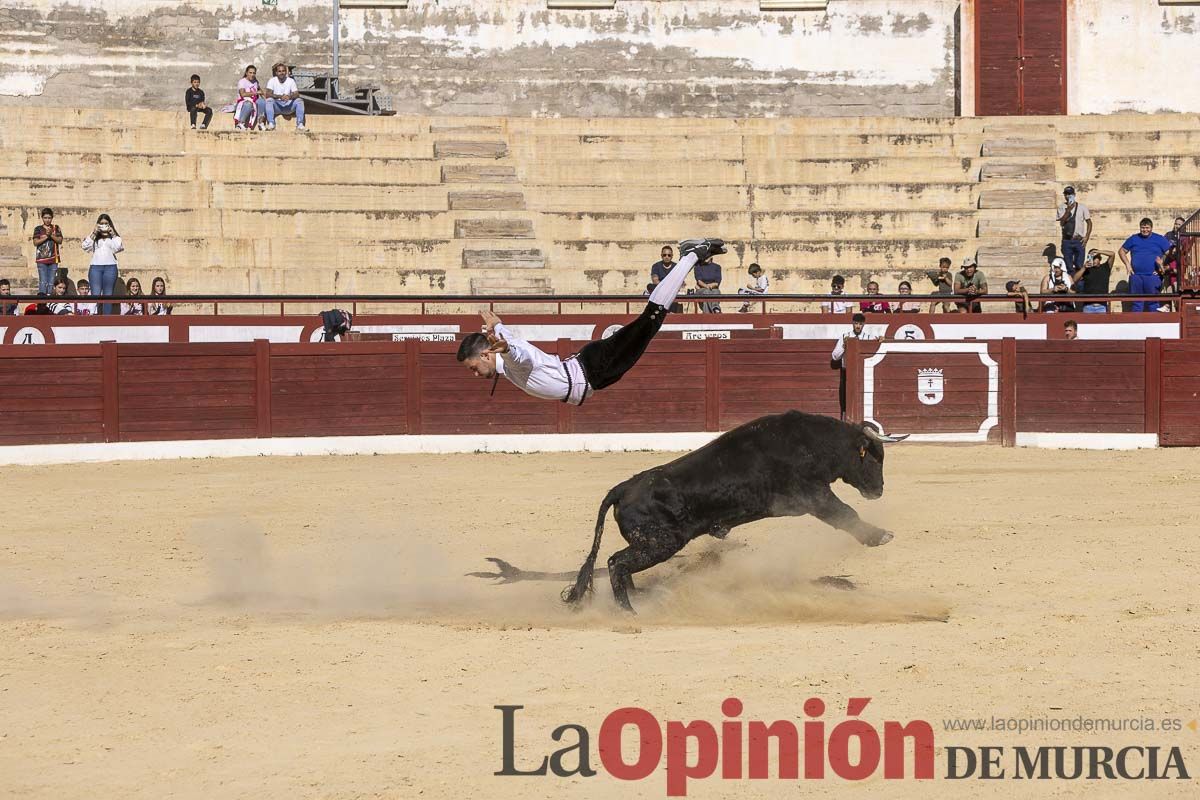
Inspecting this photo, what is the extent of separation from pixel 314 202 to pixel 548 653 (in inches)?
542

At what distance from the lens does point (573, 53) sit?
22922 millimetres

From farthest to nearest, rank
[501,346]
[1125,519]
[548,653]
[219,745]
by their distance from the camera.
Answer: [1125,519]
[501,346]
[548,653]
[219,745]

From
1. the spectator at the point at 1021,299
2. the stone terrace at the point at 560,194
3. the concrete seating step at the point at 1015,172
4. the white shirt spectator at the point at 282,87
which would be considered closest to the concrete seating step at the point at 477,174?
the stone terrace at the point at 560,194

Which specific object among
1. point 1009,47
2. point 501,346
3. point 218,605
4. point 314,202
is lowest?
point 218,605

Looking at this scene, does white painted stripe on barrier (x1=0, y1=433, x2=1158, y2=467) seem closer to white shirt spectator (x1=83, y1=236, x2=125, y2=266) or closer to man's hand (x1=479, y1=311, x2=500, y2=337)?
white shirt spectator (x1=83, y1=236, x2=125, y2=266)

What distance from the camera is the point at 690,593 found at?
726cm

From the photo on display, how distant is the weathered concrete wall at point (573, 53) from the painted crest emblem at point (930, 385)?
A: 29.4 feet

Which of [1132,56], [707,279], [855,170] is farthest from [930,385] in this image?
[1132,56]

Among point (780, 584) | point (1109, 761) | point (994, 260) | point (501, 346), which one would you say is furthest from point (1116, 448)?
point (1109, 761)

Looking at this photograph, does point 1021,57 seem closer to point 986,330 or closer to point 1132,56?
point 1132,56

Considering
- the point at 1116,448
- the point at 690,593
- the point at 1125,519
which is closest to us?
the point at 690,593

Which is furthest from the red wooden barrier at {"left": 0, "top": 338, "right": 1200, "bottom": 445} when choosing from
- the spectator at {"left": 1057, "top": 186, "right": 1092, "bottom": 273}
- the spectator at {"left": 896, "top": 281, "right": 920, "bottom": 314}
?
the spectator at {"left": 1057, "top": 186, "right": 1092, "bottom": 273}

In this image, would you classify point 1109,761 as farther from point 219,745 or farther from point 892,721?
point 219,745

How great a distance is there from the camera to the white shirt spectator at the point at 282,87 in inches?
815
